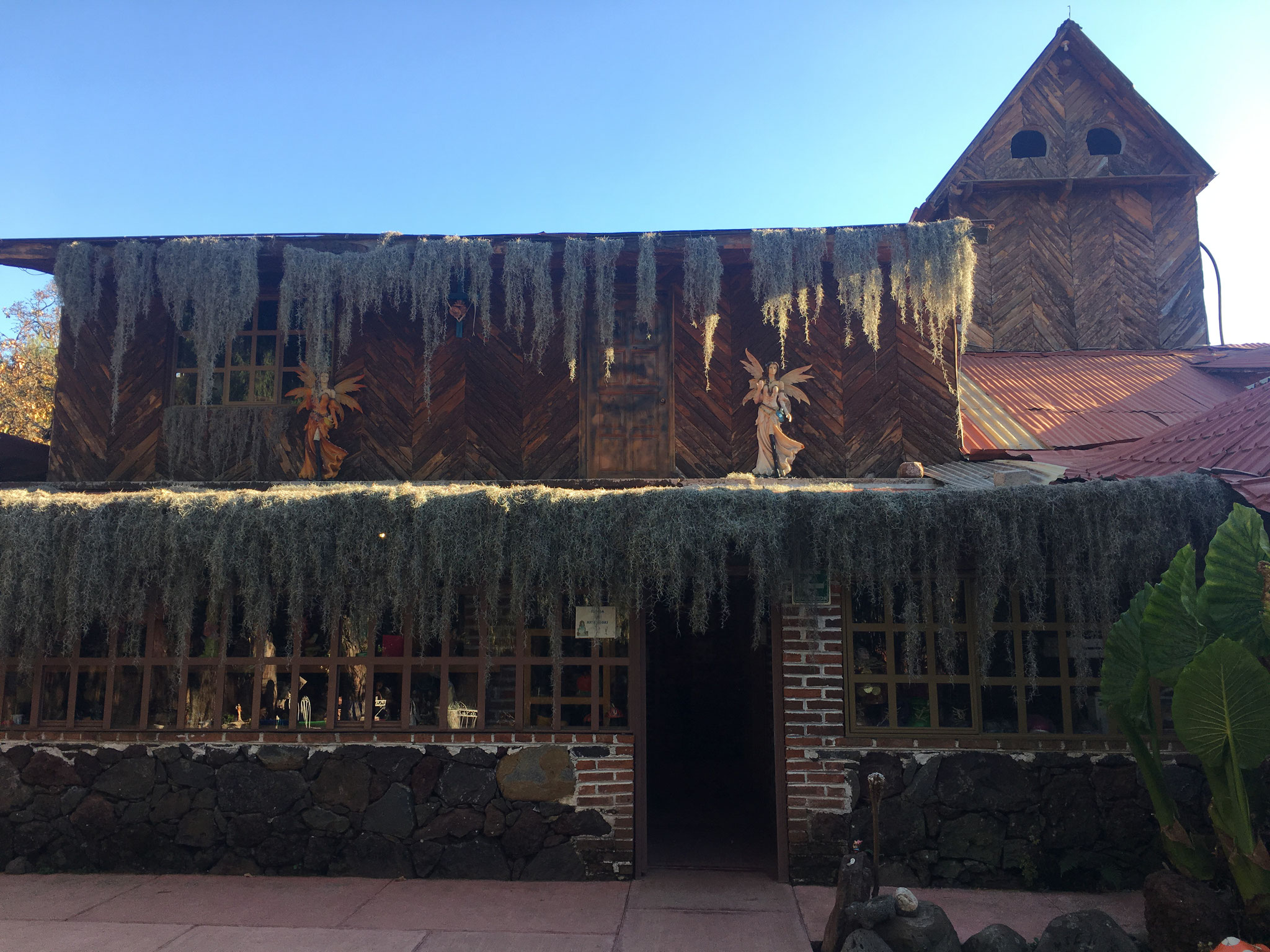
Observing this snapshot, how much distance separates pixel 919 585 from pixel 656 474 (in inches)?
128

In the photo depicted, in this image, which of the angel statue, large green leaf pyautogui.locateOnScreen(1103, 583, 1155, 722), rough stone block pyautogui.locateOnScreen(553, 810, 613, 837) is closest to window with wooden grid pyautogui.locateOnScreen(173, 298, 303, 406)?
the angel statue

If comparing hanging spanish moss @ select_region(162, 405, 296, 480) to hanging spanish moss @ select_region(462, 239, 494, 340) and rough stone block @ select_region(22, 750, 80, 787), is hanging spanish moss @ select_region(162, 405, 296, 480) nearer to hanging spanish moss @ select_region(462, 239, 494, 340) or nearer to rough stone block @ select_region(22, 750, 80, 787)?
hanging spanish moss @ select_region(462, 239, 494, 340)

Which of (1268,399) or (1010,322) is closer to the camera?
(1268,399)

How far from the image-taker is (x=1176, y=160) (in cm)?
1594

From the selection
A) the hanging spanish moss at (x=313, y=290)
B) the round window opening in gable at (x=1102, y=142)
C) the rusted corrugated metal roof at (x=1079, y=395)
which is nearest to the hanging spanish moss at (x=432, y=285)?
the hanging spanish moss at (x=313, y=290)

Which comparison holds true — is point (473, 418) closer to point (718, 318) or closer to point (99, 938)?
point (718, 318)

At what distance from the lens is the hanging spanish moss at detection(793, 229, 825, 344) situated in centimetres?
929

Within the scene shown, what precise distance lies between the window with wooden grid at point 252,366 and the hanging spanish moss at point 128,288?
54cm

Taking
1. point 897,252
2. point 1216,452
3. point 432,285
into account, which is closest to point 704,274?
point 897,252

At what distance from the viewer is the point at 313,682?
23.9ft

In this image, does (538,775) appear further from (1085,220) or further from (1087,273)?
(1085,220)

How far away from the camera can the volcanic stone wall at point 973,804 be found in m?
6.61

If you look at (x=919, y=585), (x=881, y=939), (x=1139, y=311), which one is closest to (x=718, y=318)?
(x=919, y=585)

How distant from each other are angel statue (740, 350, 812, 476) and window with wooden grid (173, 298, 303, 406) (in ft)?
17.2
